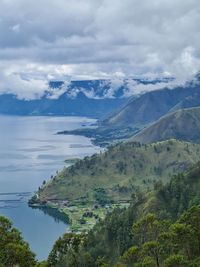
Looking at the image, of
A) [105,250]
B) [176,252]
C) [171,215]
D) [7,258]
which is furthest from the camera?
[171,215]

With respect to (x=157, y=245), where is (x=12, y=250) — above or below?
above

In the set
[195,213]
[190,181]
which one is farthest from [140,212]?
[195,213]

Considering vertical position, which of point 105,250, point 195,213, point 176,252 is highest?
point 195,213

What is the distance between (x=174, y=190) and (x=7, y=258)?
5644 inches

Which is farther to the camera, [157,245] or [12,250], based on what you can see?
[157,245]

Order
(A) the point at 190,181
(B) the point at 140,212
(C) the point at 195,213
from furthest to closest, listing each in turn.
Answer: (A) the point at 190,181, (B) the point at 140,212, (C) the point at 195,213

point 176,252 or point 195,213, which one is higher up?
point 195,213

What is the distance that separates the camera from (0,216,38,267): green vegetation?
167 ft

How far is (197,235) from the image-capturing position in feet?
213

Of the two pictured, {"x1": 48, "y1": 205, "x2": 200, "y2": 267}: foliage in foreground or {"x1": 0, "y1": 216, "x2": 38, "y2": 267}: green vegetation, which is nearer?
{"x1": 0, "y1": 216, "x2": 38, "y2": 267}: green vegetation

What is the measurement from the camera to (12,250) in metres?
50.9

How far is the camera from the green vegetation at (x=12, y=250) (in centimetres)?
5100

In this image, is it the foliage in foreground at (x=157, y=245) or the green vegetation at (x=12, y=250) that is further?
the foliage in foreground at (x=157, y=245)

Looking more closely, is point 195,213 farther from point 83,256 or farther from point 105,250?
point 105,250
